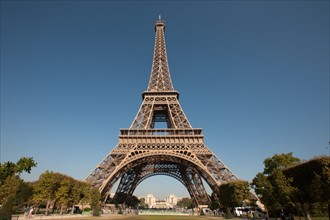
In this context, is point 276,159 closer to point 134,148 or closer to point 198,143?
point 198,143

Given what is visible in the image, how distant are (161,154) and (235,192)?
14.0 meters

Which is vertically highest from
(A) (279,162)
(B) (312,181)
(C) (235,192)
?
(A) (279,162)

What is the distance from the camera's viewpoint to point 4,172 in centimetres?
3678

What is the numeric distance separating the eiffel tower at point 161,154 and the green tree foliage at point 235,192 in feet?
6.36

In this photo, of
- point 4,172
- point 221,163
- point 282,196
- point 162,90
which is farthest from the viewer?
point 162,90

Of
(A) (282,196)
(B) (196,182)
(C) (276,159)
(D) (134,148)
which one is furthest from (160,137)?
(A) (282,196)

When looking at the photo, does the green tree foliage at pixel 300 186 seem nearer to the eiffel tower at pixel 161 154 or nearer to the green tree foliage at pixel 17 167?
the eiffel tower at pixel 161 154

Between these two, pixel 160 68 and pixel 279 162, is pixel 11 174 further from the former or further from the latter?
pixel 279 162

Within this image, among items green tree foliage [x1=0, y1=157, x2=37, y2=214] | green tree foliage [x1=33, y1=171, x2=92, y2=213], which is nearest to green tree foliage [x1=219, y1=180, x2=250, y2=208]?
green tree foliage [x1=33, y1=171, x2=92, y2=213]

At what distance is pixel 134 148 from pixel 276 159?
2541 centimetres

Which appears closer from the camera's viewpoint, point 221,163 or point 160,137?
point 221,163

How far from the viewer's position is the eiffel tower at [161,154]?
4288cm

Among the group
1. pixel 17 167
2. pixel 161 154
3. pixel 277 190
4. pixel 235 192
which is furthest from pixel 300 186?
pixel 17 167

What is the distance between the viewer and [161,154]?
4466cm
